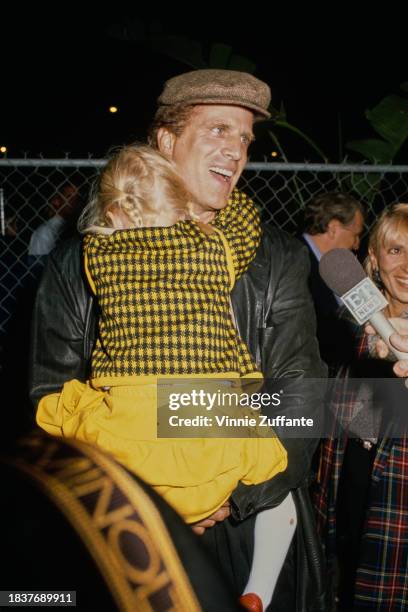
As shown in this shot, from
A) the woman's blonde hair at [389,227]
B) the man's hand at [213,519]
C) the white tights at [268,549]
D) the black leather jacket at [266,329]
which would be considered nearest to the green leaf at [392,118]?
the woman's blonde hair at [389,227]

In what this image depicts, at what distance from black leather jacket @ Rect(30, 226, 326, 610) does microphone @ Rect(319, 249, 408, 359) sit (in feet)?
0.49

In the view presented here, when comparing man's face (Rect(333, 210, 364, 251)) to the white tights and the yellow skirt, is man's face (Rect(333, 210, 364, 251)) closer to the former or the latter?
the white tights

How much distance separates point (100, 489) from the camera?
0.72m

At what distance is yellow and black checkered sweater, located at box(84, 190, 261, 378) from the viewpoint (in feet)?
5.12

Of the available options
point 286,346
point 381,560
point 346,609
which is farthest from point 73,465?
point 346,609

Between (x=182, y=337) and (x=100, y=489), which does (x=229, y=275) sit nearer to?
(x=182, y=337)

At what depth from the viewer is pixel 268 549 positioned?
70.1 inches

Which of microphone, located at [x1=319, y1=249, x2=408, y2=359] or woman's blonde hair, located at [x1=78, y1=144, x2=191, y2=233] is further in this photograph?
woman's blonde hair, located at [x1=78, y1=144, x2=191, y2=233]

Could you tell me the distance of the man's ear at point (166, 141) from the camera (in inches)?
78.9

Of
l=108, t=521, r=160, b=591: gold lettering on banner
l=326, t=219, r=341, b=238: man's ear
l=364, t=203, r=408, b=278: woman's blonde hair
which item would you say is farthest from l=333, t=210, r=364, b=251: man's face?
l=108, t=521, r=160, b=591: gold lettering on banner

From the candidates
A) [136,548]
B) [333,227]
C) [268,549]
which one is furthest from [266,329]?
[333,227]

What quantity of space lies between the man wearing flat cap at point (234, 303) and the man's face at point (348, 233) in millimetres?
2535

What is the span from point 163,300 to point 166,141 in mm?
726

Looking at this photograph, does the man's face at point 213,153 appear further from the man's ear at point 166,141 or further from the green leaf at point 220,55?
the green leaf at point 220,55
